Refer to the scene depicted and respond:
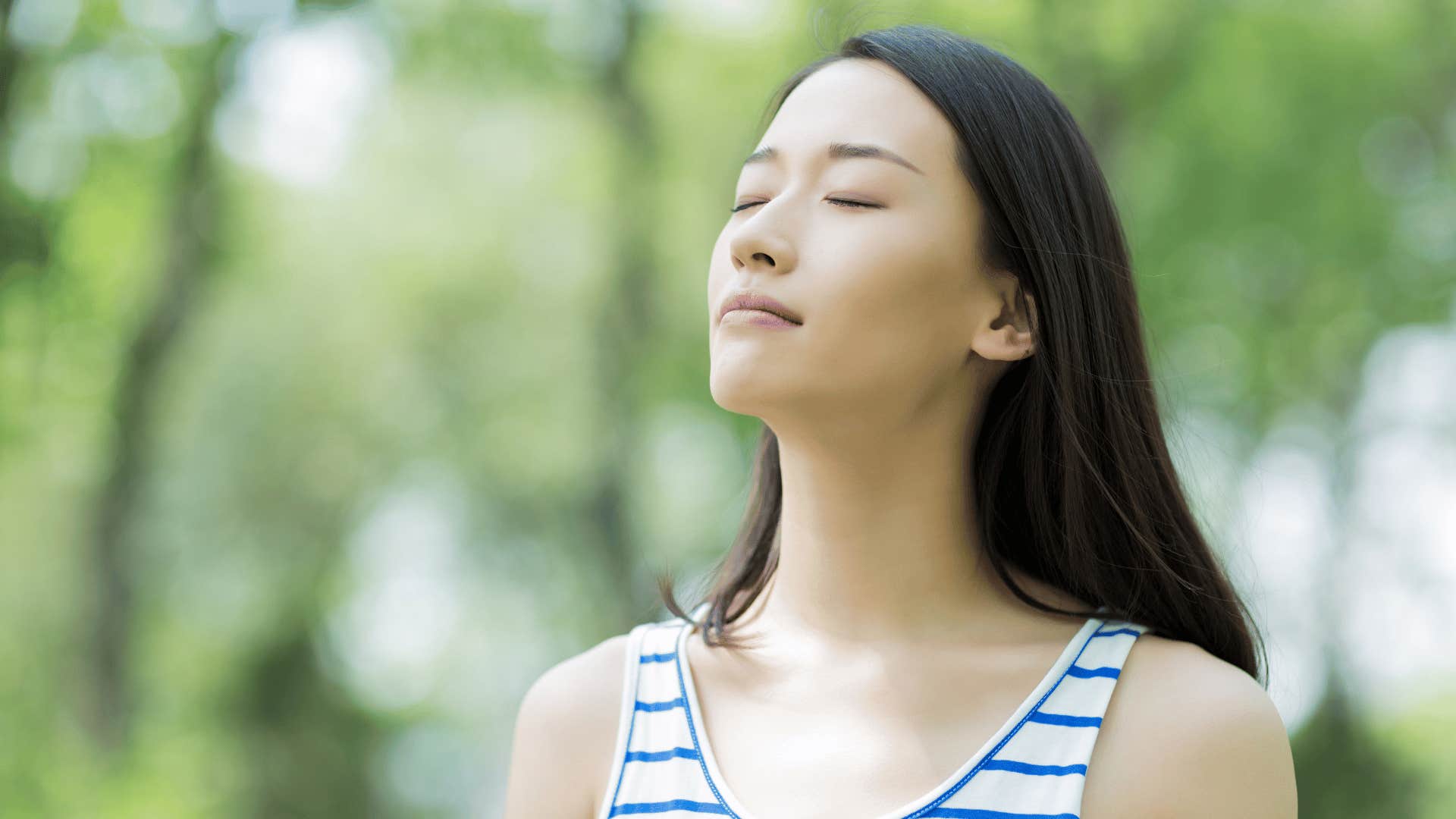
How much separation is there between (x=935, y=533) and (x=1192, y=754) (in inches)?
15.9

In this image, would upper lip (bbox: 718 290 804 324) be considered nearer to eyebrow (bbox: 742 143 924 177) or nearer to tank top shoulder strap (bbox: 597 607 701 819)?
eyebrow (bbox: 742 143 924 177)

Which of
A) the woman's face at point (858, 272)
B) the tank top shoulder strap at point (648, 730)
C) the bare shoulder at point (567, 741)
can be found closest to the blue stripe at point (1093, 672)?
the woman's face at point (858, 272)

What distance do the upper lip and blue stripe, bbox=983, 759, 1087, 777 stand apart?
1.78 ft

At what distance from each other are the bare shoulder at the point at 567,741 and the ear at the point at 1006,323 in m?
0.63

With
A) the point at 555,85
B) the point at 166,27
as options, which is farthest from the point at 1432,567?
the point at 166,27

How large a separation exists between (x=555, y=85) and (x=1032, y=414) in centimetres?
710

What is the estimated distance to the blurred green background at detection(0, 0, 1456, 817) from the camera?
6.82 meters

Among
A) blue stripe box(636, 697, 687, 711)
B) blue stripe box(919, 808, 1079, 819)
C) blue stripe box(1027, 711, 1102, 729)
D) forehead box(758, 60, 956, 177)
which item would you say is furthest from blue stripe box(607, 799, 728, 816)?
forehead box(758, 60, 956, 177)

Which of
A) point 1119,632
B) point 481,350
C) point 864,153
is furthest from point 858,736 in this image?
point 481,350

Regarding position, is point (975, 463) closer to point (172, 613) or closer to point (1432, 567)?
point (1432, 567)

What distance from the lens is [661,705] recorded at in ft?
5.61

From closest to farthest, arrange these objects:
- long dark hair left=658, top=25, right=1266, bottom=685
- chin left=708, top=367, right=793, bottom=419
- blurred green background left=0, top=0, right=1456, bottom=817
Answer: chin left=708, top=367, right=793, bottom=419 → long dark hair left=658, top=25, right=1266, bottom=685 → blurred green background left=0, top=0, right=1456, bottom=817

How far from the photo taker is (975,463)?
72.1 inches

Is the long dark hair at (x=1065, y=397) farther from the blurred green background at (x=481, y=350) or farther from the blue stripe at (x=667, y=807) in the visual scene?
the blurred green background at (x=481, y=350)
